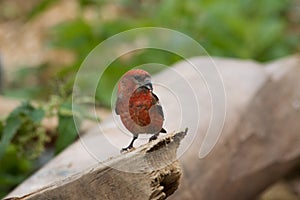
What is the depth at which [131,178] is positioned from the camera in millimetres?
1257

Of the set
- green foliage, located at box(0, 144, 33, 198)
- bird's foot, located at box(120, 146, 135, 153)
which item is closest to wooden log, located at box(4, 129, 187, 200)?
bird's foot, located at box(120, 146, 135, 153)

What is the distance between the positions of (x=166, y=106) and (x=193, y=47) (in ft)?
1.14

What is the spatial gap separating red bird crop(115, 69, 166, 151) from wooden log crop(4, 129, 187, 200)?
28mm

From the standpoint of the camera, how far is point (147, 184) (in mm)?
1242

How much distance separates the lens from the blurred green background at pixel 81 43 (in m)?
2.00

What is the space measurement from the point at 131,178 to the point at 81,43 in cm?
192

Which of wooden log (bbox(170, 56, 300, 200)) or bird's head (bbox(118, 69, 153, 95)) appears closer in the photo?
bird's head (bbox(118, 69, 153, 95))

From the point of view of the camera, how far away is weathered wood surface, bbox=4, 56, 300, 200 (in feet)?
5.67

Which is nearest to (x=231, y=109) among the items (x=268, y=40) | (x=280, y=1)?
(x=268, y=40)

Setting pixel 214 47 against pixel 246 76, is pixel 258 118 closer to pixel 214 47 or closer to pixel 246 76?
pixel 246 76

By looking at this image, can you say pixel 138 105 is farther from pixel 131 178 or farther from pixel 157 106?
pixel 131 178

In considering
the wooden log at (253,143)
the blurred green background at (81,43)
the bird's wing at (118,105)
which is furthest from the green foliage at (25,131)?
the bird's wing at (118,105)

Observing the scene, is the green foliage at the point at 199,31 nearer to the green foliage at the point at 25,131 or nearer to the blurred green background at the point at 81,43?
the blurred green background at the point at 81,43

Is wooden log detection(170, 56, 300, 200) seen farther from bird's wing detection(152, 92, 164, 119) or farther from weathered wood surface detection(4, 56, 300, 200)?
bird's wing detection(152, 92, 164, 119)
